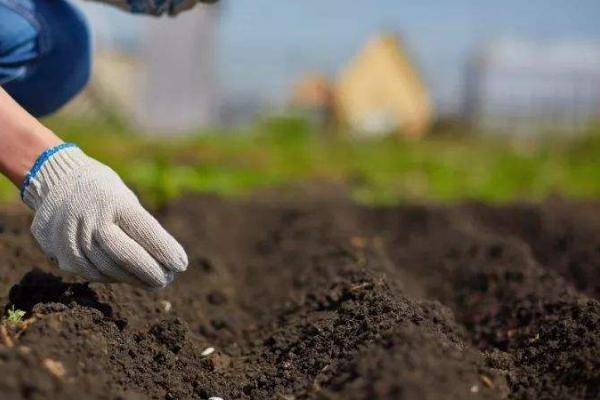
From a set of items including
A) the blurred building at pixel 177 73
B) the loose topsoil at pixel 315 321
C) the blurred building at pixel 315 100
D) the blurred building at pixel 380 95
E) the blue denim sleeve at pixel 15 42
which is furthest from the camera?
the blurred building at pixel 315 100

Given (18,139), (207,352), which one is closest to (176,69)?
(207,352)

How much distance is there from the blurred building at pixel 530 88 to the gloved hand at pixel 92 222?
14558mm

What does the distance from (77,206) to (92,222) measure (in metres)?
0.05

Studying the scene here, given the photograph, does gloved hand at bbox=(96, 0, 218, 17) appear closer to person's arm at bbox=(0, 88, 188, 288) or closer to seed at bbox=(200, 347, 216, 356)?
person's arm at bbox=(0, 88, 188, 288)

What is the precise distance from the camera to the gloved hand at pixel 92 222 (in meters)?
1.91

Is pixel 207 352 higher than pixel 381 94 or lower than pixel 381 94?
higher

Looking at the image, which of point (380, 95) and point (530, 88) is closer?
point (380, 95)

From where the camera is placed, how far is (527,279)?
2.91 m

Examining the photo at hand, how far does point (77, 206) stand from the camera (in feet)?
6.28

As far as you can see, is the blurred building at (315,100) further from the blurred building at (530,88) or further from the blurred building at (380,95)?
the blurred building at (530,88)

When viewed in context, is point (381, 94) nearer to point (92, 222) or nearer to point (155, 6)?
point (155, 6)

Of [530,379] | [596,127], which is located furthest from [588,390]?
[596,127]

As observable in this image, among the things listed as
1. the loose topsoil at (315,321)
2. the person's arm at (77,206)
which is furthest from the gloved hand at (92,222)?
the loose topsoil at (315,321)

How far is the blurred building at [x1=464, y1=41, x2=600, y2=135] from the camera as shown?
16.5 meters
